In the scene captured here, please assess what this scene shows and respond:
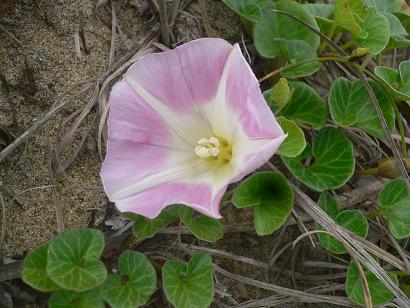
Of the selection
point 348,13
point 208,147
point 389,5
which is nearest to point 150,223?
point 208,147

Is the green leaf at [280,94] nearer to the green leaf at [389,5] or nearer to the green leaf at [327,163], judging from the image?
the green leaf at [327,163]

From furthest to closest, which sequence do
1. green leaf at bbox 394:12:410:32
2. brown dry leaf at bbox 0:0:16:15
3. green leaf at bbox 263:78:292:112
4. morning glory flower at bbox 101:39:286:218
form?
green leaf at bbox 394:12:410:32 → brown dry leaf at bbox 0:0:16:15 → green leaf at bbox 263:78:292:112 → morning glory flower at bbox 101:39:286:218

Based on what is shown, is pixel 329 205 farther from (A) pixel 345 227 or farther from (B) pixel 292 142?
(B) pixel 292 142

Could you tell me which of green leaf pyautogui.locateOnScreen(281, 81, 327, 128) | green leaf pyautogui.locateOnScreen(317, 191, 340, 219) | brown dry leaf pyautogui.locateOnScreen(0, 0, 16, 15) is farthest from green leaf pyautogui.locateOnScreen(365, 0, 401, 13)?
brown dry leaf pyautogui.locateOnScreen(0, 0, 16, 15)

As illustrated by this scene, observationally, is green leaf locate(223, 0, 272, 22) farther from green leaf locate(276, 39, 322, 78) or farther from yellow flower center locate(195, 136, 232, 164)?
yellow flower center locate(195, 136, 232, 164)

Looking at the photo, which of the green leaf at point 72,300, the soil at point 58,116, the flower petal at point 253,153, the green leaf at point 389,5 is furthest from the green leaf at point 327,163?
the green leaf at point 72,300

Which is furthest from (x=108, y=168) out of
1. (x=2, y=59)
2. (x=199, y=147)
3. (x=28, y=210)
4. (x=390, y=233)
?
(x=390, y=233)
